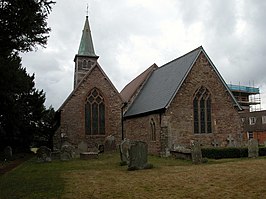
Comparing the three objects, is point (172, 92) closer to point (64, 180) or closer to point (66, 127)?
point (66, 127)

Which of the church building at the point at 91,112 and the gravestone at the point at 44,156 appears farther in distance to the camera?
the church building at the point at 91,112

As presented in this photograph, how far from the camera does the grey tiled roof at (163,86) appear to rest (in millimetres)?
24375

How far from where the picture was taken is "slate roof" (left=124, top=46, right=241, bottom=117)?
79.6 feet

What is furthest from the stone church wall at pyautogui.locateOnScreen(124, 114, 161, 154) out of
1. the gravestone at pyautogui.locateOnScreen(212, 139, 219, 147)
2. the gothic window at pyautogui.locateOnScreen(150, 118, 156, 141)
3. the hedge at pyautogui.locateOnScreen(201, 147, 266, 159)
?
the gravestone at pyautogui.locateOnScreen(212, 139, 219, 147)

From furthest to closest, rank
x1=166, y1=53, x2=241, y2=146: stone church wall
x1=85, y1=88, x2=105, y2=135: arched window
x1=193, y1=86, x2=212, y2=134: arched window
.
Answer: x1=85, y1=88, x2=105, y2=135: arched window < x1=193, y1=86, x2=212, y2=134: arched window < x1=166, y1=53, x2=241, y2=146: stone church wall

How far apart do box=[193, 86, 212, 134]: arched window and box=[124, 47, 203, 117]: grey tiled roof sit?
2.14 meters

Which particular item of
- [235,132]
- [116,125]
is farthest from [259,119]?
[116,125]

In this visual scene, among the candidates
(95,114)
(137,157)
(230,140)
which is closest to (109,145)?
(95,114)

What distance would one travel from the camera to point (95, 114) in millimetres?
29469

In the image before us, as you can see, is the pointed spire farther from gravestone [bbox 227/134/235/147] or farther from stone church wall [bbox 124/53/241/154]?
gravestone [bbox 227/134/235/147]

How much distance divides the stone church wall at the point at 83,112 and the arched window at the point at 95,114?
1.16ft

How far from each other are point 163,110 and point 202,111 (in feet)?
13.1

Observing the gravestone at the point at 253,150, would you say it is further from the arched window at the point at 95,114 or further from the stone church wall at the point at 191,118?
the arched window at the point at 95,114

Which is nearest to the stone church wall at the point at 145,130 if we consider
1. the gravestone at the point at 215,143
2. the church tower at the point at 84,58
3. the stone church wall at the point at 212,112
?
the stone church wall at the point at 212,112
